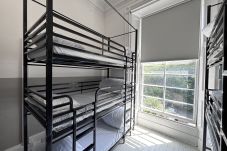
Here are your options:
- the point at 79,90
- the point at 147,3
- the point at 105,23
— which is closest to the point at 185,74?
the point at 147,3

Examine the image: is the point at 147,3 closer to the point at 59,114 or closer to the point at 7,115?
the point at 59,114

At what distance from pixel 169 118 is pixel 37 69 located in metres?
2.43

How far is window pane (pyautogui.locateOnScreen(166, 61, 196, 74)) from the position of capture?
1975 millimetres

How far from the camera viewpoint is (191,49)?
1.93m

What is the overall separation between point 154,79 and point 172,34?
91 centimetres

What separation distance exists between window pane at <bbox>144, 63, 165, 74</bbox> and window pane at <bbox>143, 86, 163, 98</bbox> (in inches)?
13.3

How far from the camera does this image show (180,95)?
2.09m

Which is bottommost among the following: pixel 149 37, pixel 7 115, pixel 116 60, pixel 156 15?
pixel 7 115

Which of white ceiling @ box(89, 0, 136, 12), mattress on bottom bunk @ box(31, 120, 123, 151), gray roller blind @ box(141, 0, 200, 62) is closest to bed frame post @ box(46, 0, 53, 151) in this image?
mattress on bottom bunk @ box(31, 120, 123, 151)

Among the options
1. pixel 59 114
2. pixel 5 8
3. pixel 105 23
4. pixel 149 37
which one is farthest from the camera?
pixel 105 23

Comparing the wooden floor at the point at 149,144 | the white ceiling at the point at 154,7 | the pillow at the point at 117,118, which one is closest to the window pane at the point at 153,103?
the wooden floor at the point at 149,144

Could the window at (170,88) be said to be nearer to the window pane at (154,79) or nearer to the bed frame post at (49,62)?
the window pane at (154,79)

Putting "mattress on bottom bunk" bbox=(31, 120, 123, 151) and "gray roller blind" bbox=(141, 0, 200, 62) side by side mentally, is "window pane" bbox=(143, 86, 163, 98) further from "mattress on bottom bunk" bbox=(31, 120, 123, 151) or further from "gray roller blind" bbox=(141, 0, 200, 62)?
"mattress on bottom bunk" bbox=(31, 120, 123, 151)

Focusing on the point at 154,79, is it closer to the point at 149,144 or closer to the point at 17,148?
the point at 149,144
